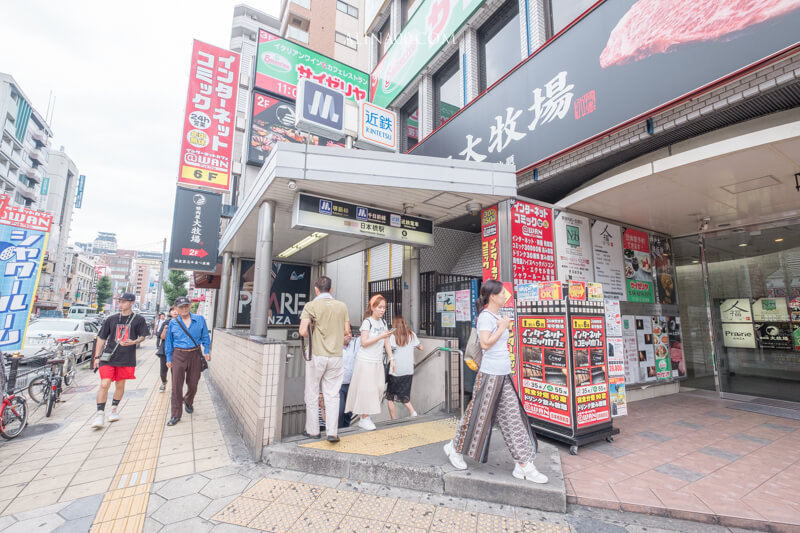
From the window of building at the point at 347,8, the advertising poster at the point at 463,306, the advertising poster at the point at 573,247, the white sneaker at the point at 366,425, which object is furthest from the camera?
the window of building at the point at 347,8

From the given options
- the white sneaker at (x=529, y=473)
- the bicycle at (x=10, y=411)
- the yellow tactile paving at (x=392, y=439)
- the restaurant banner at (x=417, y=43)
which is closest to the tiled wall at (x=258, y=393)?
the yellow tactile paving at (x=392, y=439)

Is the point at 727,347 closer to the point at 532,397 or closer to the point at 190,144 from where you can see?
the point at 532,397

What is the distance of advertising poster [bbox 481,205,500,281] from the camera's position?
16.4ft

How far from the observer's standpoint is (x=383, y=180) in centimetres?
457

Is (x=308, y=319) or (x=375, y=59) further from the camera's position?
(x=375, y=59)

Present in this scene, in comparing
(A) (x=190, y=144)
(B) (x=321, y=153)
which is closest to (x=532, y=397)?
(B) (x=321, y=153)

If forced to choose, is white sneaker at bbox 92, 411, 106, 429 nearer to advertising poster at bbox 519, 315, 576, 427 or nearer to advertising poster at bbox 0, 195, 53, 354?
advertising poster at bbox 0, 195, 53, 354

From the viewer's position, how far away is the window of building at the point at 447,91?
8.63 m

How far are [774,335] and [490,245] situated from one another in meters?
5.75

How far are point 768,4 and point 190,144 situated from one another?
12.5m

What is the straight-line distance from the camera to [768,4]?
131 inches

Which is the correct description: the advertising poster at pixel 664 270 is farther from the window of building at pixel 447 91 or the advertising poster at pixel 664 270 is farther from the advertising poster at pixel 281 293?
the advertising poster at pixel 281 293

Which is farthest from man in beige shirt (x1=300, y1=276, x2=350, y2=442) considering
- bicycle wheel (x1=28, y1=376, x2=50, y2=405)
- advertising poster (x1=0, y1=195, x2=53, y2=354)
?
bicycle wheel (x1=28, y1=376, x2=50, y2=405)

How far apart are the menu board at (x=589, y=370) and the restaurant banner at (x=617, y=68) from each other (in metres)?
→ 2.65
